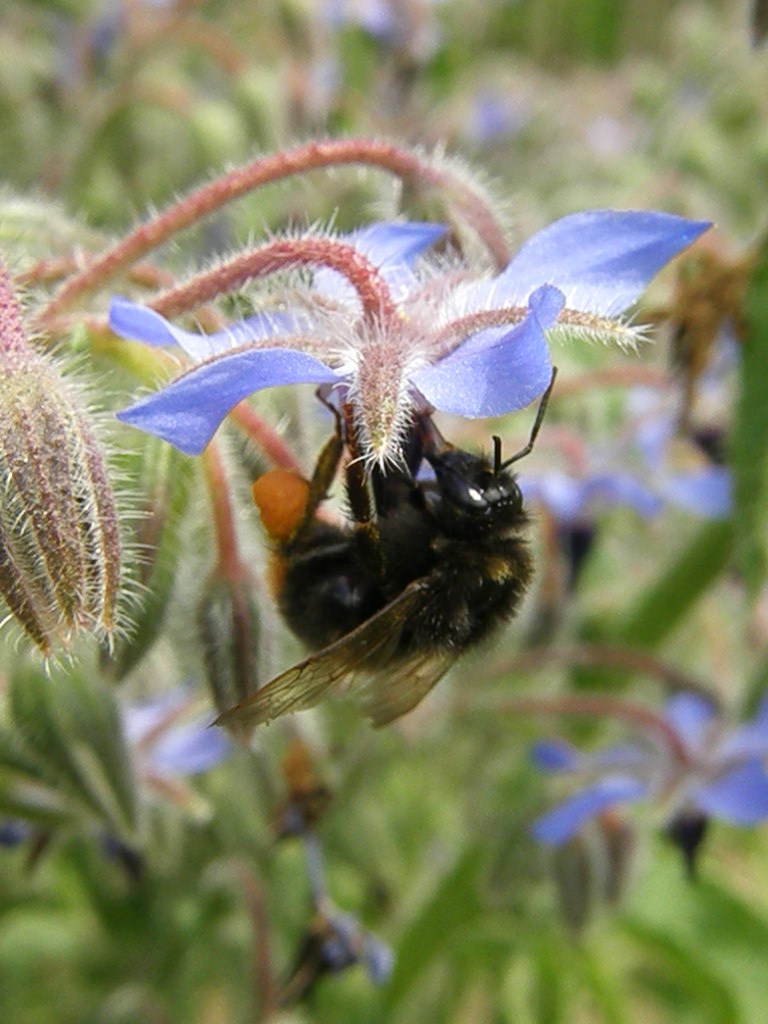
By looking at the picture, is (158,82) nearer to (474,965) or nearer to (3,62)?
(3,62)

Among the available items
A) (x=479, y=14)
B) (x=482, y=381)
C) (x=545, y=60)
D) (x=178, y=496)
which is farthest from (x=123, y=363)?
(x=545, y=60)

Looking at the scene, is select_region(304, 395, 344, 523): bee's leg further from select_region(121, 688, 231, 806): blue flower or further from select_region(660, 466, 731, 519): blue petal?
select_region(660, 466, 731, 519): blue petal

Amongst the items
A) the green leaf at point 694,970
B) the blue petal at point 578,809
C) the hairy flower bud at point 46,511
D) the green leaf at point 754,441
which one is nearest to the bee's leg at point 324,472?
the hairy flower bud at point 46,511

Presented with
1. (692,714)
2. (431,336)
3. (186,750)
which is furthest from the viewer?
(692,714)

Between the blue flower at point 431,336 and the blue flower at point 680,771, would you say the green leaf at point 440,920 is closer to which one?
the blue flower at point 680,771

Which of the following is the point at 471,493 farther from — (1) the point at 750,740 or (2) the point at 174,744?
(1) the point at 750,740

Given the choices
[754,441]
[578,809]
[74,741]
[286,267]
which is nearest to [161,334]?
[286,267]
